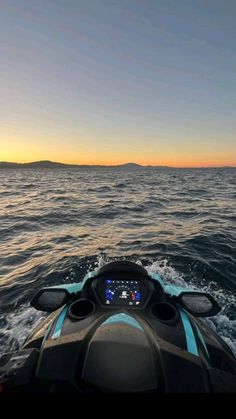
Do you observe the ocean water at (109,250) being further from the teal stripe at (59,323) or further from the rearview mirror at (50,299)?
the teal stripe at (59,323)

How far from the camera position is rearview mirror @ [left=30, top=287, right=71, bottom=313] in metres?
4.29

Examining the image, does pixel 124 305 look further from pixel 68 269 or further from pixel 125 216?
pixel 125 216

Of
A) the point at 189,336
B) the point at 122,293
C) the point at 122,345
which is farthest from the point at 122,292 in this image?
the point at 122,345

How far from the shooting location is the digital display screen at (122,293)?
3.92 meters

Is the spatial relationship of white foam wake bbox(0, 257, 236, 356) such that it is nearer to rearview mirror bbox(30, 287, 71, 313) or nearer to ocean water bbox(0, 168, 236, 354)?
ocean water bbox(0, 168, 236, 354)

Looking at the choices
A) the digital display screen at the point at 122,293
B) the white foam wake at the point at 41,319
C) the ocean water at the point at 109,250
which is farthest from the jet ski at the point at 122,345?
the ocean water at the point at 109,250

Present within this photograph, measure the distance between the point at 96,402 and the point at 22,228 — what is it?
13.3m

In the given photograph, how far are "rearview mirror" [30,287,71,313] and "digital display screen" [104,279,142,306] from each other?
698mm

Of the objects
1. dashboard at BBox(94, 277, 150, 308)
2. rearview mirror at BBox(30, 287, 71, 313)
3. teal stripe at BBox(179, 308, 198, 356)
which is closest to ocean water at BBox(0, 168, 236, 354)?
rearview mirror at BBox(30, 287, 71, 313)

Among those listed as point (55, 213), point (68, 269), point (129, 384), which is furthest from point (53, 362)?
point (55, 213)

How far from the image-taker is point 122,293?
13.1 feet

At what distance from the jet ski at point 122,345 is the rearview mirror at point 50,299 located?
0.05 ft

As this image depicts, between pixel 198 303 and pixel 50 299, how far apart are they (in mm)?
2180

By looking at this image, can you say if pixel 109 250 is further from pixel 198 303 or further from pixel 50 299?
pixel 198 303
